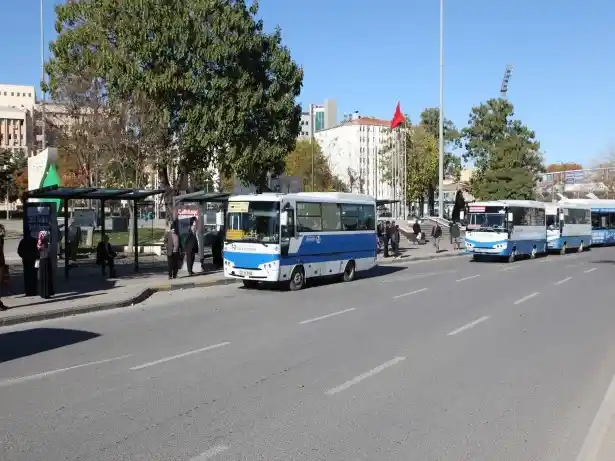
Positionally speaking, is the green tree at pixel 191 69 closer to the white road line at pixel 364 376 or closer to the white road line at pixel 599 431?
the white road line at pixel 364 376

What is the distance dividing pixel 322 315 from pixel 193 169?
19569mm

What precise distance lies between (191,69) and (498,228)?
1631 centimetres

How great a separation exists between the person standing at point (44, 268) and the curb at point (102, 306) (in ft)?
5.59

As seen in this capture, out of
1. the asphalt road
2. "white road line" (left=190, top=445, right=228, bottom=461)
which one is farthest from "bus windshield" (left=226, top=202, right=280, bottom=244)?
"white road line" (left=190, top=445, right=228, bottom=461)

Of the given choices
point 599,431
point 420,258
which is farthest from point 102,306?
point 420,258

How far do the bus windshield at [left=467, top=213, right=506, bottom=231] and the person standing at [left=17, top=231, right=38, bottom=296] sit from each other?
21954 mm

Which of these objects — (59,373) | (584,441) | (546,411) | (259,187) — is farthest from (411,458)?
(259,187)

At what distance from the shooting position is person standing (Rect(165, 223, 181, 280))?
2083 cm

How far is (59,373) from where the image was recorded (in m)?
8.52

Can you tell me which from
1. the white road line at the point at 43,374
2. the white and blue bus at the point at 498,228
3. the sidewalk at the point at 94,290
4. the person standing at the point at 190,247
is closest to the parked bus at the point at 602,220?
the white and blue bus at the point at 498,228

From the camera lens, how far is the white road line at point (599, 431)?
5353 mm

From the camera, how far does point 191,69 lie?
1096 inches

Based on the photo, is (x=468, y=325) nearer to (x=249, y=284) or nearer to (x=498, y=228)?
(x=249, y=284)

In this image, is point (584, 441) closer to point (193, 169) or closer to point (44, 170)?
point (44, 170)
